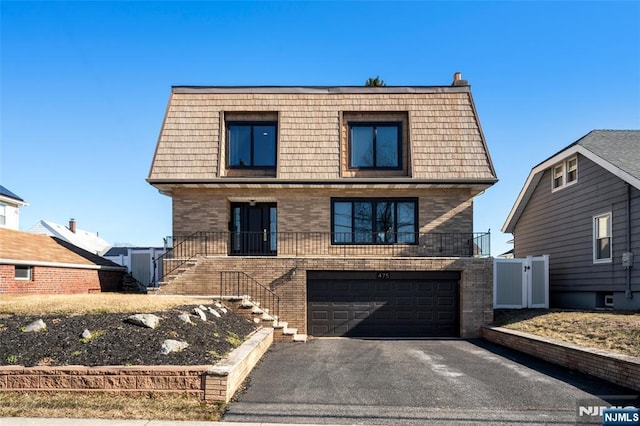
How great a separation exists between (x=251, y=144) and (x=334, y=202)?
380cm

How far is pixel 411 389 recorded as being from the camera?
833 cm

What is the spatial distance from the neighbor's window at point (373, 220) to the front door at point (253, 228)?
7.63ft

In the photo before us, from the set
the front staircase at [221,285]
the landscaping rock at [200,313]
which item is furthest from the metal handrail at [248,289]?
the landscaping rock at [200,313]

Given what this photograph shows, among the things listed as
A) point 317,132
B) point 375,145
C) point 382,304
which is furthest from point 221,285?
point 375,145

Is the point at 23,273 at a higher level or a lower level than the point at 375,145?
lower

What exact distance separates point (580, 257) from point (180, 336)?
14427mm

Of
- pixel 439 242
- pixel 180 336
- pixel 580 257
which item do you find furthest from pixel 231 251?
pixel 580 257

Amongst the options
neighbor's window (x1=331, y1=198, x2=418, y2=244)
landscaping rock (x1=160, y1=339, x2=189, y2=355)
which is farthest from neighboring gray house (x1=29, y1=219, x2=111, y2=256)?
landscaping rock (x1=160, y1=339, x2=189, y2=355)

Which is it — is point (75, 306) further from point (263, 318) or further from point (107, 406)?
point (263, 318)

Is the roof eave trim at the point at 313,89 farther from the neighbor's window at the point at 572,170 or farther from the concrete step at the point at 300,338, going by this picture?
the concrete step at the point at 300,338

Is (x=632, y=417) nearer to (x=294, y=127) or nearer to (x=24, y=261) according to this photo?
(x=294, y=127)

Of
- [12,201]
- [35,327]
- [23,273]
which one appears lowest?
[35,327]

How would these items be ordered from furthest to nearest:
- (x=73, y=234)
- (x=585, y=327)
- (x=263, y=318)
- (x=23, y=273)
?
(x=73, y=234) → (x=23, y=273) → (x=263, y=318) → (x=585, y=327)

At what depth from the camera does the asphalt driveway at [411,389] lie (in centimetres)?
688
